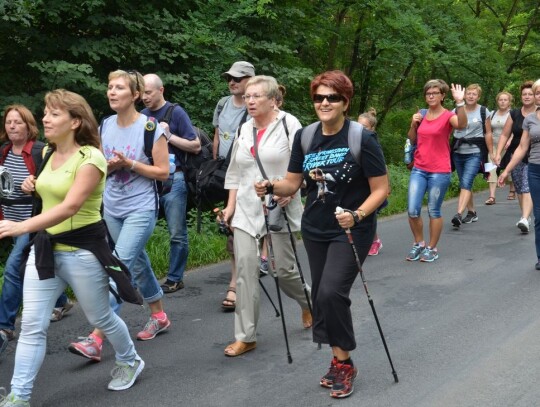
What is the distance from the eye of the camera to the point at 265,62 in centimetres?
1122

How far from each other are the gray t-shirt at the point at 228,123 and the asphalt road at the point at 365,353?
142 cm

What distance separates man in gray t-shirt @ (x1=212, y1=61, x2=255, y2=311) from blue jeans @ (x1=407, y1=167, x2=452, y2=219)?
2.57 metres

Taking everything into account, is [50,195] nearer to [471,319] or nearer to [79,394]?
[79,394]

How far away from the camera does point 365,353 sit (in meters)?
5.30

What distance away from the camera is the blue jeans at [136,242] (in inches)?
206

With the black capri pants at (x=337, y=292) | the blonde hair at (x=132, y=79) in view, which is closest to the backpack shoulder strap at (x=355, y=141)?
the black capri pants at (x=337, y=292)

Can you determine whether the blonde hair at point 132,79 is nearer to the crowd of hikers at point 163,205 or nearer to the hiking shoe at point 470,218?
the crowd of hikers at point 163,205

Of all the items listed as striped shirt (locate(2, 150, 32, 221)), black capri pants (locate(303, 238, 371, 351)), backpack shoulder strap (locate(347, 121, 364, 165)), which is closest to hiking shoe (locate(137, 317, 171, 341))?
striped shirt (locate(2, 150, 32, 221))

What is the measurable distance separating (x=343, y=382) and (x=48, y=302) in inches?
70.9

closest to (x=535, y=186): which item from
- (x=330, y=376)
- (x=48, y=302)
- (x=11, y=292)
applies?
(x=330, y=376)

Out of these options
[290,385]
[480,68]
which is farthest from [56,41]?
[480,68]

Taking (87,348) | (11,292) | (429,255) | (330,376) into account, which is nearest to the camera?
(330,376)

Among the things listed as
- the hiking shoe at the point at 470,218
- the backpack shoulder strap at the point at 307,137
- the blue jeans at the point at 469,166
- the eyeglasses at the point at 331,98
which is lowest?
the hiking shoe at the point at 470,218

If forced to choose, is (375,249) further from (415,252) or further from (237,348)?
(237,348)
